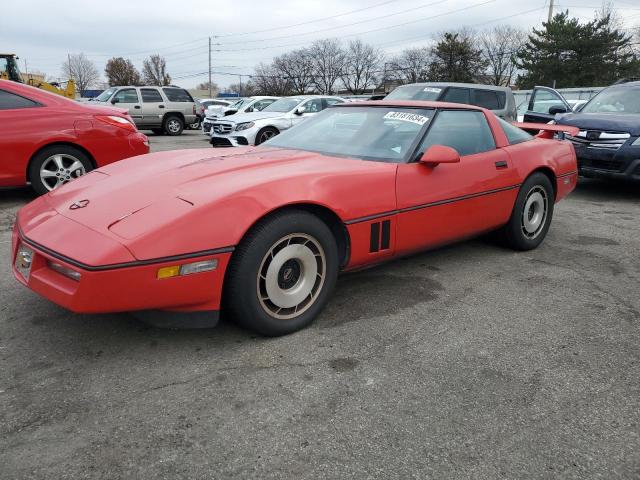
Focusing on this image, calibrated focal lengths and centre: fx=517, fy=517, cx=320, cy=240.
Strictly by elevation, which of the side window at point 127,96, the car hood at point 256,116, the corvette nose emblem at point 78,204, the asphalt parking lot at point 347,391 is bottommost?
the asphalt parking lot at point 347,391

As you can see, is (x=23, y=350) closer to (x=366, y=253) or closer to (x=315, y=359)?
(x=315, y=359)

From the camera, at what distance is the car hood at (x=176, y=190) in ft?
7.63

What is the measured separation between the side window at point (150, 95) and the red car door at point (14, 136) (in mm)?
12284

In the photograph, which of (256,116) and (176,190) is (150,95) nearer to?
(256,116)

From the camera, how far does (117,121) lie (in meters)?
6.15

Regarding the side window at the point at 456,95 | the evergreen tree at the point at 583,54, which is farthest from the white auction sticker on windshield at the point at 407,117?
the evergreen tree at the point at 583,54

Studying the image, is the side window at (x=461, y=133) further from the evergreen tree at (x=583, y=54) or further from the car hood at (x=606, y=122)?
the evergreen tree at (x=583, y=54)

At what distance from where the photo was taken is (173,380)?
7.59ft

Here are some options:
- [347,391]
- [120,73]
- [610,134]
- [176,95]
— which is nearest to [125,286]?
[347,391]

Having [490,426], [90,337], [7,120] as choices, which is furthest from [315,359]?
[7,120]

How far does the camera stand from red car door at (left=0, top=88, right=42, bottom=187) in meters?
5.43

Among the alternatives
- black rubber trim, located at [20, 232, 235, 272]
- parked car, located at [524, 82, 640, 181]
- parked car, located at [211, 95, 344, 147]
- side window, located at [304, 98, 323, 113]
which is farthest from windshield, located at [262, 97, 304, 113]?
black rubber trim, located at [20, 232, 235, 272]

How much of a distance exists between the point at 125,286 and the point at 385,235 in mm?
1519

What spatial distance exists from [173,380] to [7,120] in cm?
456
